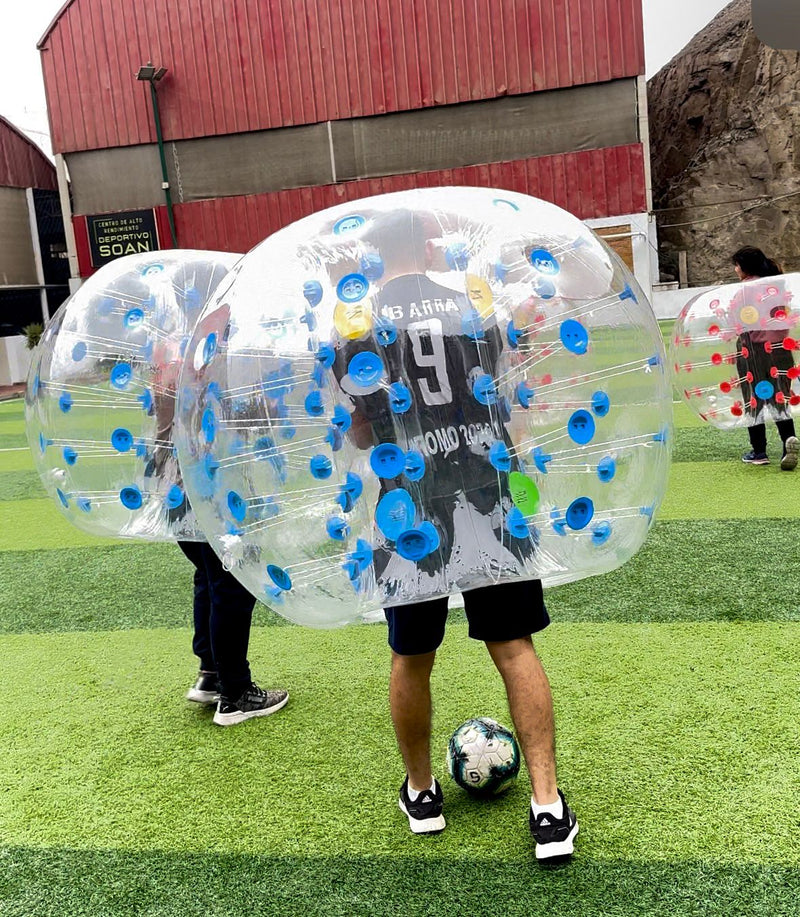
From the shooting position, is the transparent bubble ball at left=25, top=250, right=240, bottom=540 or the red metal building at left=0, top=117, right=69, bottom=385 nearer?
the transparent bubble ball at left=25, top=250, right=240, bottom=540

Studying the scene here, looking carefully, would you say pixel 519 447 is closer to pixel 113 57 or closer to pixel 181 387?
pixel 181 387

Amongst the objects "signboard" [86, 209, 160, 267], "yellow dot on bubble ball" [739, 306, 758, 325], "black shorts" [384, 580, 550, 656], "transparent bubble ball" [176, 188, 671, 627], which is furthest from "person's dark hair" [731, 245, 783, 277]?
"signboard" [86, 209, 160, 267]

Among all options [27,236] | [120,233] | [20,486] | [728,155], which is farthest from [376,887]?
[728,155]

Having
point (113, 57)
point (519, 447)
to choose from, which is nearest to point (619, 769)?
point (519, 447)

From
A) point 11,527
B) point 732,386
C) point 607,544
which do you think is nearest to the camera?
point 607,544

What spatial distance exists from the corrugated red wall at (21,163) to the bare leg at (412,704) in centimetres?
2843

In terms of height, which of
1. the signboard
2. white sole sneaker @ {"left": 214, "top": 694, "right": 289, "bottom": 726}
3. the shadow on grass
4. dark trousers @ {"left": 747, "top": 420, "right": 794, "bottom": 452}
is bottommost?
white sole sneaker @ {"left": 214, "top": 694, "right": 289, "bottom": 726}

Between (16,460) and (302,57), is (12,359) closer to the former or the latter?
(302,57)

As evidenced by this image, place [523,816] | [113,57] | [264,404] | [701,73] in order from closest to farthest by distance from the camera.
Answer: [264,404]
[523,816]
[113,57]
[701,73]

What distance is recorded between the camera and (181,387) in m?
2.08

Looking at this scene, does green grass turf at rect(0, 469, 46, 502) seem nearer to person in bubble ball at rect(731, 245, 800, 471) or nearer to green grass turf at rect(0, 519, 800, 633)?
green grass turf at rect(0, 519, 800, 633)

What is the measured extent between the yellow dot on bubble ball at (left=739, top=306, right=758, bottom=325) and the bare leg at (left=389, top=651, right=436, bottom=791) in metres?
4.63

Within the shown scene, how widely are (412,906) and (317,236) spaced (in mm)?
1530

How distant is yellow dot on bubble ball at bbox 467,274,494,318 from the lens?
1.85m
